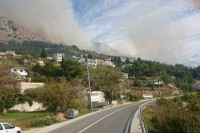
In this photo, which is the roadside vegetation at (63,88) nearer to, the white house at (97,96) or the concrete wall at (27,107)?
the concrete wall at (27,107)

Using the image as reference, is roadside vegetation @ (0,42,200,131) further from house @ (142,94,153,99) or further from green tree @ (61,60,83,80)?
house @ (142,94,153,99)

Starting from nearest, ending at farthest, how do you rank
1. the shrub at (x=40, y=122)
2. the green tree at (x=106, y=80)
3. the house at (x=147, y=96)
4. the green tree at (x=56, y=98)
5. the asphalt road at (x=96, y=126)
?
1. the asphalt road at (x=96, y=126)
2. the shrub at (x=40, y=122)
3. the green tree at (x=56, y=98)
4. the green tree at (x=106, y=80)
5. the house at (x=147, y=96)

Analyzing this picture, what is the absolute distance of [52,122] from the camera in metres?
30.8

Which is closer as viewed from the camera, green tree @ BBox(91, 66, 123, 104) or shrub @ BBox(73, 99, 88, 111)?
shrub @ BBox(73, 99, 88, 111)

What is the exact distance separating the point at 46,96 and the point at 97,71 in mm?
31085

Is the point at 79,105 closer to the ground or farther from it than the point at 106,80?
closer to the ground

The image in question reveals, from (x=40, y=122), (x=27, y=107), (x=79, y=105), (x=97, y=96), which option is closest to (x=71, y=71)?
(x=97, y=96)

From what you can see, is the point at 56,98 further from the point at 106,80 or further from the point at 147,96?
the point at 147,96

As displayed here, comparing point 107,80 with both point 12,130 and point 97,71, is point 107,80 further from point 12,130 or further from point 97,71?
point 12,130

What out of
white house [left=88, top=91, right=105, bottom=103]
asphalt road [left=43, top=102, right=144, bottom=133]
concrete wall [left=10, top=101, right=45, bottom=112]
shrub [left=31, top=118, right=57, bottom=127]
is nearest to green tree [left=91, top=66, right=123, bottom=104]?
white house [left=88, top=91, right=105, bottom=103]

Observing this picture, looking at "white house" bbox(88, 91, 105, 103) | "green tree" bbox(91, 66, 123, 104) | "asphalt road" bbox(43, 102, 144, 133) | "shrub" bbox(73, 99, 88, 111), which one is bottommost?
"asphalt road" bbox(43, 102, 144, 133)

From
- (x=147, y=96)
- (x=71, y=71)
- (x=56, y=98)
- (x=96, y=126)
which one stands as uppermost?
(x=71, y=71)

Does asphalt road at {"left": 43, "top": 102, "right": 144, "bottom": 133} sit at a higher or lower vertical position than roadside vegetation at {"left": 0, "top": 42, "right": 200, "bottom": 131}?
lower

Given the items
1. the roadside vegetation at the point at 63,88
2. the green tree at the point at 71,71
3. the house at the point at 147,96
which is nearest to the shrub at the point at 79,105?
the roadside vegetation at the point at 63,88
